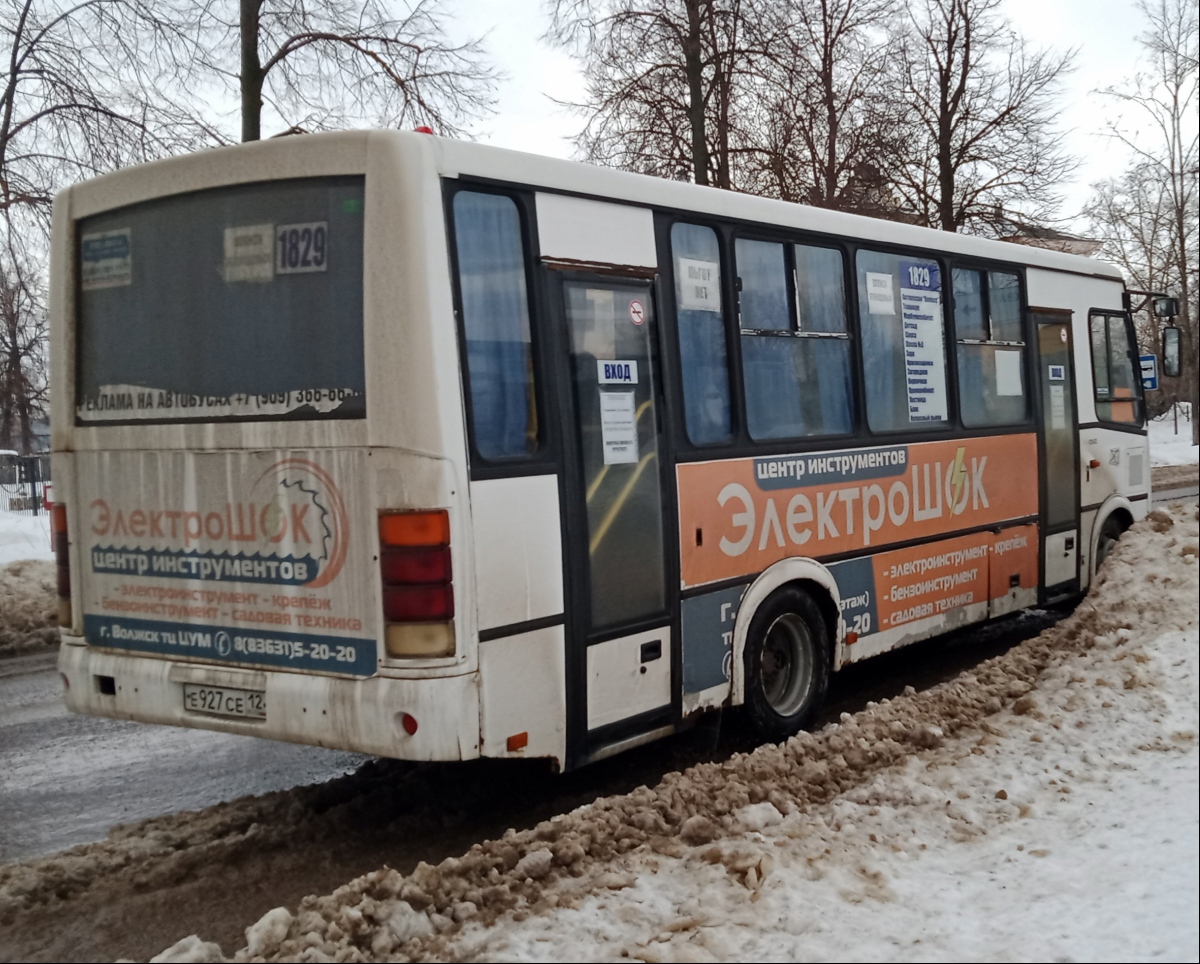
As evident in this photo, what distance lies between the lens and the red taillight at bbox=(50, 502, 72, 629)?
19.2 feet

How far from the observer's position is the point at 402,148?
4.85 m

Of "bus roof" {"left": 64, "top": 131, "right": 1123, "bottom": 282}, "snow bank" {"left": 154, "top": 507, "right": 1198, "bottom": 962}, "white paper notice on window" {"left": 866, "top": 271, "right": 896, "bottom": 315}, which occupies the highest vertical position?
"bus roof" {"left": 64, "top": 131, "right": 1123, "bottom": 282}

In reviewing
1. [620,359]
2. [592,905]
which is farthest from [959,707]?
[592,905]

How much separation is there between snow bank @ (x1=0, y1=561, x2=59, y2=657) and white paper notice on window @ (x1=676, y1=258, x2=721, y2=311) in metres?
6.42

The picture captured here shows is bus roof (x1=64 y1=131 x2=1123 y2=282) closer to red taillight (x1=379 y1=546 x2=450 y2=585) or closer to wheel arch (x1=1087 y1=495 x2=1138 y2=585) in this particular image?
red taillight (x1=379 y1=546 x2=450 y2=585)

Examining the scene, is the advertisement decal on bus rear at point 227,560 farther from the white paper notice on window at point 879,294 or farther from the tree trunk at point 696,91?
the tree trunk at point 696,91

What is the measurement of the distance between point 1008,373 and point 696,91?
380 inches

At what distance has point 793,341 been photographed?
700 centimetres

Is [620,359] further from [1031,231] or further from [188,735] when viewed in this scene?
[1031,231]

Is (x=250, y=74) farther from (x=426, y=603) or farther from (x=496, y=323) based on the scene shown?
(x=426, y=603)

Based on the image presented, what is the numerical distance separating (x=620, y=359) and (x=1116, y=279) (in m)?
6.67

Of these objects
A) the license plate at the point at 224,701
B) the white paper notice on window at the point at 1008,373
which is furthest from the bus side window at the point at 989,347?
the license plate at the point at 224,701

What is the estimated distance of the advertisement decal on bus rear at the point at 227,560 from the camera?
4973 millimetres

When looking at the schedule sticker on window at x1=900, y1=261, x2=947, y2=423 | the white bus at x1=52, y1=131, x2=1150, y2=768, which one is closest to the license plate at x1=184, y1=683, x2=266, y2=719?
the white bus at x1=52, y1=131, x2=1150, y2=768
